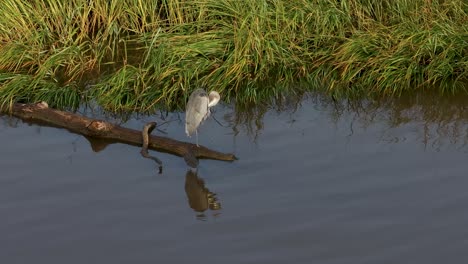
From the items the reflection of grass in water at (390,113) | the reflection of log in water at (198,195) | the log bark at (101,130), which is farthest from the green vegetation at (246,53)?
the reflection of log in water at (198,195)

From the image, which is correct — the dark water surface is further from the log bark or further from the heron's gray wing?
the heron's gray wing

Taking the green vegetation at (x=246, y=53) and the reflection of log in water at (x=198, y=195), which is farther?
the green vegetation at (x=246, y=53)

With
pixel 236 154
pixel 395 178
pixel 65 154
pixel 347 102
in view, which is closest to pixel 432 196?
pixel 395 178

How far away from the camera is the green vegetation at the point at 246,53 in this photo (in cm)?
892

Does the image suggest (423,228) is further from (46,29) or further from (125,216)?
(46,29)

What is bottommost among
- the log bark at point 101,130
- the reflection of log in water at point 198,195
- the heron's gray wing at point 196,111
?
the reflection of log in water at point 198,195

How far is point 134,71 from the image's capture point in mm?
9102

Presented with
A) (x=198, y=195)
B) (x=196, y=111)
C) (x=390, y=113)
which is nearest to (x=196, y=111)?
(x=196, y=111)

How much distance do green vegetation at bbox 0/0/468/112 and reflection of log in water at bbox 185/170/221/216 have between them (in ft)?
5.00

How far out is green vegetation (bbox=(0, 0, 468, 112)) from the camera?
8.92 m

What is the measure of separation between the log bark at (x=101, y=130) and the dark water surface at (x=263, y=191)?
70 millimetres

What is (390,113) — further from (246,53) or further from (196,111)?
(196,111)

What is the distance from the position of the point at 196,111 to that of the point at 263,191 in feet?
3.33

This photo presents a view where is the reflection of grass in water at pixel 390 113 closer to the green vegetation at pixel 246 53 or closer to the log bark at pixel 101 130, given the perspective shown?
the green vegetation at pixel 246 53
